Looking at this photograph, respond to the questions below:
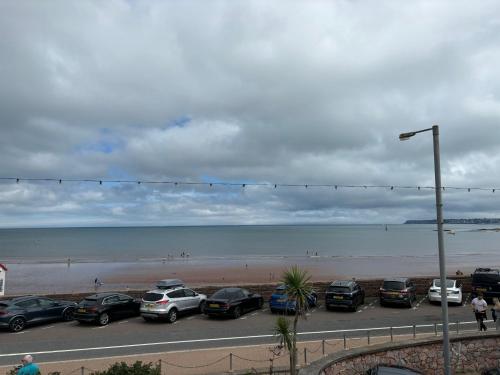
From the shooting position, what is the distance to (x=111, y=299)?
1816 centimetres

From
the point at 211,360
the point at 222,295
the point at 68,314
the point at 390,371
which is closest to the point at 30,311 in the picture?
the point at 68,314

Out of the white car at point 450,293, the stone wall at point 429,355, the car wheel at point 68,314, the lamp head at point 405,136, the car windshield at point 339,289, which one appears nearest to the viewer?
the lamp head at point 405,136

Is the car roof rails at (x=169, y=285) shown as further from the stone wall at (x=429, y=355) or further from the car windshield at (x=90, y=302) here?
the stone wall at (x=429, y=355)

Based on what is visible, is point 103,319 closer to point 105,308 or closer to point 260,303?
point 105,308

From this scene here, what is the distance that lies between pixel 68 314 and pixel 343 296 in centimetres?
1247

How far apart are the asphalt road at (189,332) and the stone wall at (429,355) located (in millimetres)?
3436

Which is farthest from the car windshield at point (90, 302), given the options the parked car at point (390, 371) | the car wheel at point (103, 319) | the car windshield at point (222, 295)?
the parked car at point (390, 371)

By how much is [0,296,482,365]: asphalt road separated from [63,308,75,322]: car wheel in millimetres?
469

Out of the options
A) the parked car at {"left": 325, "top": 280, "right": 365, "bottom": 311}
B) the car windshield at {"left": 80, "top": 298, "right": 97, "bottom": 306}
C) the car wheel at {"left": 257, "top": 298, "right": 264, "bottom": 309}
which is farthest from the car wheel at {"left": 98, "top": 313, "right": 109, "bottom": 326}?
the parked car at {"left": 325, "top": 280, "right": 365, "bottom": 311}

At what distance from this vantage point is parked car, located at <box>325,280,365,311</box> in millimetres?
20016

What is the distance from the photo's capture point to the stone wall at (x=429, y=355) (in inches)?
431

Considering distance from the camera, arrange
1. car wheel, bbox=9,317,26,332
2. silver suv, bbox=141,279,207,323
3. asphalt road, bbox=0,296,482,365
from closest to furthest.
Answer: asphalt road, bbox=0,296,482,365
car wheel, bbox=9,317,26,332
silver suv, bbox=141,279,207,323

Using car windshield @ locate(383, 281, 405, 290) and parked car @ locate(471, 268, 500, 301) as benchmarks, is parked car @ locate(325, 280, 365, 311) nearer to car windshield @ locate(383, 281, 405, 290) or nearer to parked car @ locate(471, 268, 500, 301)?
car windshield @ locate(383, 281, 405, 290)

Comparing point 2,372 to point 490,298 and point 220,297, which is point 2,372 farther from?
point 490,298
